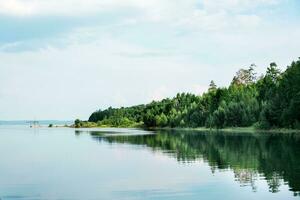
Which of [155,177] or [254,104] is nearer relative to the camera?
[155,177]

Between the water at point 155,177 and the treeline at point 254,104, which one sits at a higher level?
the treeline at point 254,104

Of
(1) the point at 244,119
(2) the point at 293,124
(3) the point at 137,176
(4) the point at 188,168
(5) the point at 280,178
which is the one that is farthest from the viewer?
(1) the point at 244,119

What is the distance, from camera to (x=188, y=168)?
46.4 meters

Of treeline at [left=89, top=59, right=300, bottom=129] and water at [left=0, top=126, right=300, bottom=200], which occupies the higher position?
treeline at [left=89, top=59, right=300, bottom=129]

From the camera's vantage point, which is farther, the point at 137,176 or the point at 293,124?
the point at 293,124

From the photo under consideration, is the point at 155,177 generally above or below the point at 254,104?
below

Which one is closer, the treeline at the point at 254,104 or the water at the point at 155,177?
the water at the point at 155,177

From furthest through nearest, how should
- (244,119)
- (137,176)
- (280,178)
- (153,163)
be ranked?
(244,119) → (153,163) → (137,176) → (280,178)

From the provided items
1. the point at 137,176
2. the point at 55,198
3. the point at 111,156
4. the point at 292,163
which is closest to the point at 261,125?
the point at 111,156

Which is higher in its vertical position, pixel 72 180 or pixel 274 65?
pixel 274 65

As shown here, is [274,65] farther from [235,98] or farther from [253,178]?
[253,178]

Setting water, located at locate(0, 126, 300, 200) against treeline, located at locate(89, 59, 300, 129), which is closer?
water, located at locate(0, 126, 300, 200)

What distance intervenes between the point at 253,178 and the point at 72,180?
45.0ft

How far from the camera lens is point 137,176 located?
4156 centimetres
